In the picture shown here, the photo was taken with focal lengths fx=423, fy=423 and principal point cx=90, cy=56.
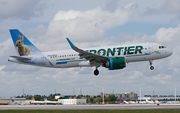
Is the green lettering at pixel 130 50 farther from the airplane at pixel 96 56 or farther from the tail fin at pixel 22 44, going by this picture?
the tail fin at pixel 22 44

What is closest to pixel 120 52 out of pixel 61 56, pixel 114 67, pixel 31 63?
pixel 114 67

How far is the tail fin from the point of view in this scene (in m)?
80.2

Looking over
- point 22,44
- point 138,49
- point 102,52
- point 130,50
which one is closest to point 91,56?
point 102,52

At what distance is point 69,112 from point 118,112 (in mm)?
6801

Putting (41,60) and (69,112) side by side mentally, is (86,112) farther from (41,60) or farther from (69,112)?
(41,60)

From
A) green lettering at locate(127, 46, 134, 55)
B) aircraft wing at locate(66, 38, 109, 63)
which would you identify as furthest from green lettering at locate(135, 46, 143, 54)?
aircraft wing at locate(66, 38, 109, 63)

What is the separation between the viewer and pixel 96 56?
242 ft

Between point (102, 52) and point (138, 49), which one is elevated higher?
point (138, 49)

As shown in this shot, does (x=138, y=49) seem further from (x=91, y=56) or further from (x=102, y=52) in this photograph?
(x=91, y=56)

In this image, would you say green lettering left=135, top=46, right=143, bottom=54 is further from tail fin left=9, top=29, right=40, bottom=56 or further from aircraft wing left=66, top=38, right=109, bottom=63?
tail fin left=9, top=29, right=40, bottom=56

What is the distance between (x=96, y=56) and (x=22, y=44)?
1725 centimetres

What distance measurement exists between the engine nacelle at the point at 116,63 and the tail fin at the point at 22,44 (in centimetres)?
1385

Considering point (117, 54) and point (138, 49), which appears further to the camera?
point (117, 54)

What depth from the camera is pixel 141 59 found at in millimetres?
73938
